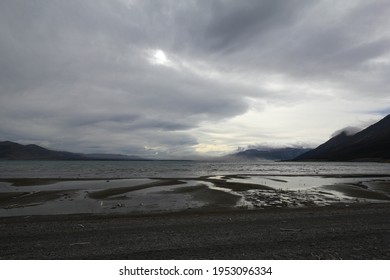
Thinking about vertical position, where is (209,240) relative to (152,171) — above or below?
above

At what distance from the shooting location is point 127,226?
12719mm

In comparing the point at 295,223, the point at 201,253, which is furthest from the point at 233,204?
the point at 201,253

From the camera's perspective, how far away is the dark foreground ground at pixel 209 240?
Answer: 819 cm

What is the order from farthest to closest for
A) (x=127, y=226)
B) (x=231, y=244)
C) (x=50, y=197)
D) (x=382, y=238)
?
(x=50, y=197)
(x=127, y=226)
(x=382, y=238)
(x=231, y=244)

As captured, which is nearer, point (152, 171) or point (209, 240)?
point (209, 240)

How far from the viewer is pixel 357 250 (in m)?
8.42

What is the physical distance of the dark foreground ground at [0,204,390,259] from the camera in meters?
8.19

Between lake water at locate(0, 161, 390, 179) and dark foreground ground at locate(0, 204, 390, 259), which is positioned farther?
lake water at locate(0, 161, 390, 179)

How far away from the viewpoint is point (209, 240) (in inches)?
382

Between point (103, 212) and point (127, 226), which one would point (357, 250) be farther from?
point (103, 212)

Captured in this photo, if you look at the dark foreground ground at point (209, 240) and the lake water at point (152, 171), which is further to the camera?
the lake water at point (152, 171)

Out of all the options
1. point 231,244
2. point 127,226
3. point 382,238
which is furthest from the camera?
point 127,226
